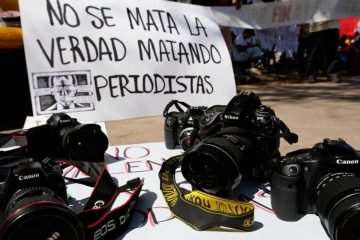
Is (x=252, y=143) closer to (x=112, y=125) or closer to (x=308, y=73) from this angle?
(x=112, y=125)

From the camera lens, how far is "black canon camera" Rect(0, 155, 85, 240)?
830 millimetres

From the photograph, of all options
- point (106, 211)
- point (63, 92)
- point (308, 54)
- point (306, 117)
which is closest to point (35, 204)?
point (106, 211)

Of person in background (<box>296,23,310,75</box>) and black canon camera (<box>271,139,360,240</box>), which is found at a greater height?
person in background (<box>296,23,310,75</box>)

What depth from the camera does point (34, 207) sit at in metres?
0.83

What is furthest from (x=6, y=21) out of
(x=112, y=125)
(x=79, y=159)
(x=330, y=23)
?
(x=330, y=23)

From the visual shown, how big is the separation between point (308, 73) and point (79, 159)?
459 cm

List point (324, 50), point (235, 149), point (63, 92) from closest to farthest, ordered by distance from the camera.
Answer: point (235, 149) → point (63, 92) → point (324, 50)

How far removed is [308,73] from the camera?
18.2 ft

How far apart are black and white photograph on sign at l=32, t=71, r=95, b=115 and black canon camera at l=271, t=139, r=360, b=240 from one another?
5.42 feet

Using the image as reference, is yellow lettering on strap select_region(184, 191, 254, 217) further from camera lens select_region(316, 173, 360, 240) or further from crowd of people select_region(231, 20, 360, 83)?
crowd of people select_region(231, 20, 360, 83)

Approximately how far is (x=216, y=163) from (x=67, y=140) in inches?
28.4

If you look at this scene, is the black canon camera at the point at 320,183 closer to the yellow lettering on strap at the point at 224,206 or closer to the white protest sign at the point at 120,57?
the yellow lettering on strap at the point at 224,206

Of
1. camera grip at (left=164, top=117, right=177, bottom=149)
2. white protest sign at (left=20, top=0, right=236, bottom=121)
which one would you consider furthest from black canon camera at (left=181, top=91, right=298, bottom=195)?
white protest sign at (left=20, top=0, right=236, bottom=121)

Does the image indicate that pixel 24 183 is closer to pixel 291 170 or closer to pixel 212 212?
pixel 212 212
